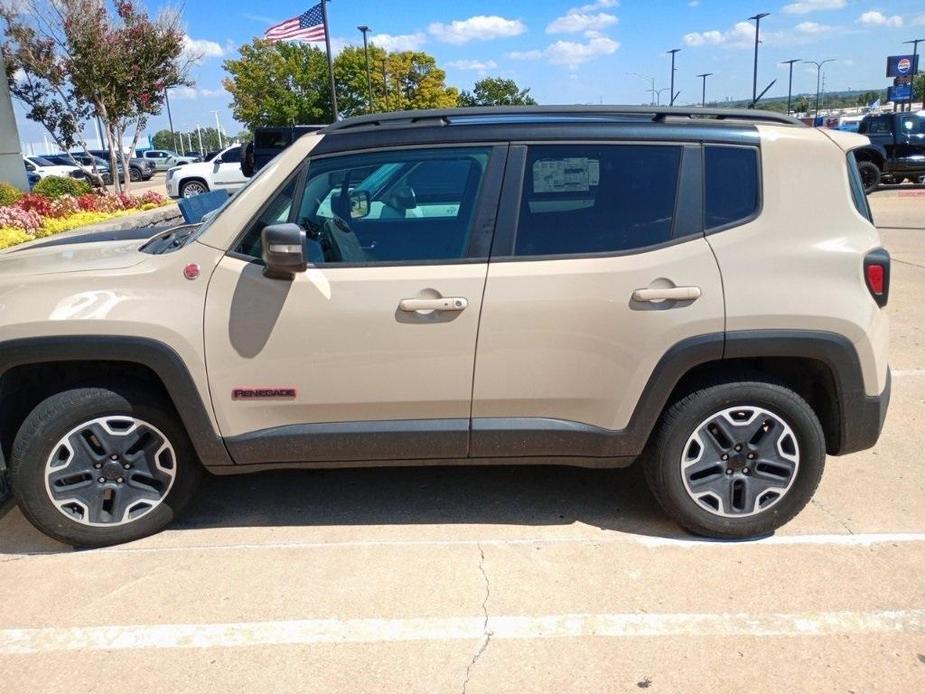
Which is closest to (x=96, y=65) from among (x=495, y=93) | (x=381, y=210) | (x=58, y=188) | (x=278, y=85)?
(x=58, y=188)

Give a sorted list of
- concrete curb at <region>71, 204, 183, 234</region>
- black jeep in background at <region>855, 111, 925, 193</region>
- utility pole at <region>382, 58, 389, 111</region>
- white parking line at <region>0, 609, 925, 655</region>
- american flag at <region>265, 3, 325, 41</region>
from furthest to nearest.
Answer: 1. utility pole at <region>382, 58, 389, 111</region>
2. american flag at <region>265, 3, 325, 41</region>
3. black jeep in background at <region>855, 111, 925, 193</region>
4. concrete curb at <region>71, 204, 183, 234</region>
5. white parking line at <region>0, 609, 925, 655</region>

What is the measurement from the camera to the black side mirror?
291 centimetres

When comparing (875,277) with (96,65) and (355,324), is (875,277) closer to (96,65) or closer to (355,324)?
(355,324)

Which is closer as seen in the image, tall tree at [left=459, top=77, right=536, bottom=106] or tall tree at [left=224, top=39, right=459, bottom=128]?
tall tree at [left=224, top=39, right=459, bottom=128]

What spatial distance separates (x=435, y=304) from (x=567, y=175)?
2.71 feet

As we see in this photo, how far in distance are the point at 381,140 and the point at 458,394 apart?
1.14 meters

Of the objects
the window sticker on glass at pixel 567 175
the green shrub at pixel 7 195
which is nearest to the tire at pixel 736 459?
the window sticker on glass at pixel 567 175

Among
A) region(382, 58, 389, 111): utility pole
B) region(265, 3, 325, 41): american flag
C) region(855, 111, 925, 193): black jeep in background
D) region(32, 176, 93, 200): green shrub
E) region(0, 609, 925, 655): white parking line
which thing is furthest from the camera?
region(382, 58, 389, 111): utility pole

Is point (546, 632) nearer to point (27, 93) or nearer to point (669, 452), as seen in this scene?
point (669, 452)

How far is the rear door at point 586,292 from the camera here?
3100 millimetres

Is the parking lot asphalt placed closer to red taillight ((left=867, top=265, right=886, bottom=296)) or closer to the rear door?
the rear door

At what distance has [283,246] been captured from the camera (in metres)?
2.93

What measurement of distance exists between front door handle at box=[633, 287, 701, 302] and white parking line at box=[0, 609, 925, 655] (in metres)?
1.24

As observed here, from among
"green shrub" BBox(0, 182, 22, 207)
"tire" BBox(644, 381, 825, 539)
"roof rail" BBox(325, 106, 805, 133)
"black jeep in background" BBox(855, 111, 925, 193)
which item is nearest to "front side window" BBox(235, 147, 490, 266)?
"roof rail" BBox(325, 106, 805, 133)
